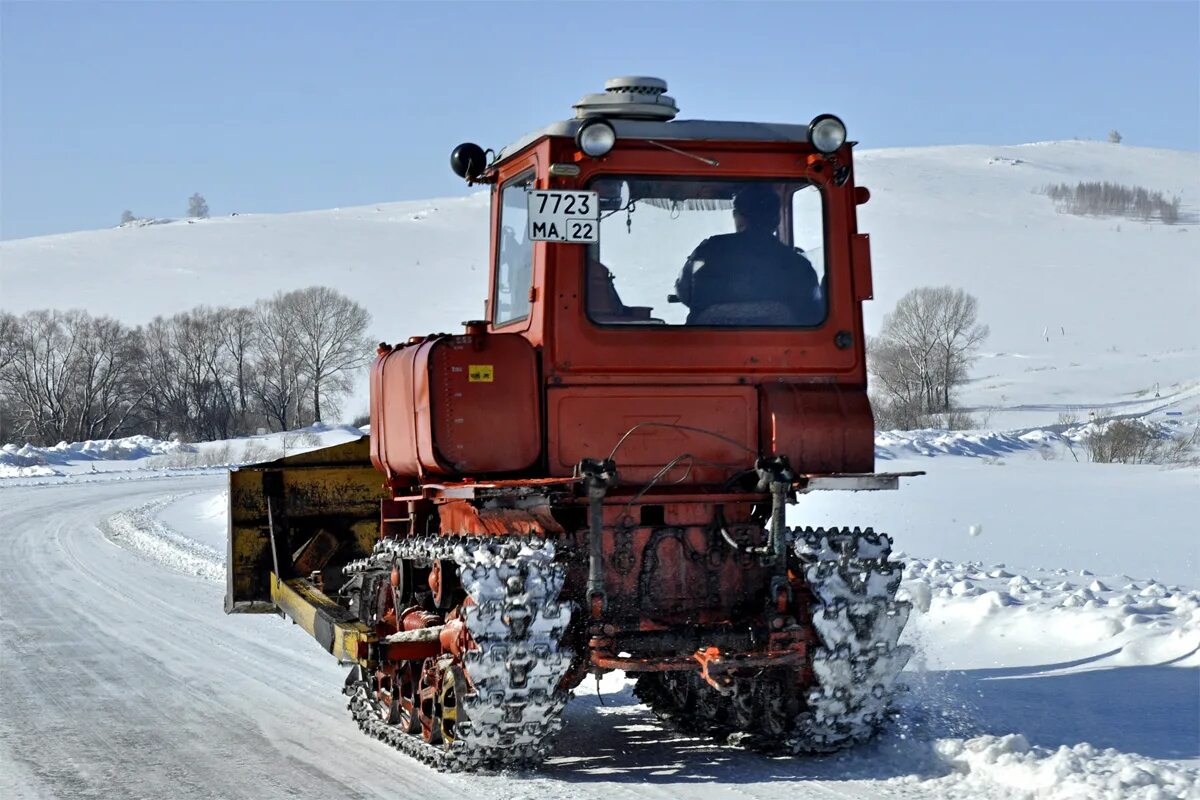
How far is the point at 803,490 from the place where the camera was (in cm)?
722

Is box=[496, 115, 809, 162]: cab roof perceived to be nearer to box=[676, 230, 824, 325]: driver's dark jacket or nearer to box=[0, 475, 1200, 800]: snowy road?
box=[676, 230, 824, 325]: driver's dark jacket

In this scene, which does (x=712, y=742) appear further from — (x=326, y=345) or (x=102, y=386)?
A: (x=102, y=386)

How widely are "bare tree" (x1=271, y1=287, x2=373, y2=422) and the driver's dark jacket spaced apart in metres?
51.0

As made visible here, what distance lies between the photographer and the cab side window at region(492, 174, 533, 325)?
25.3 ft

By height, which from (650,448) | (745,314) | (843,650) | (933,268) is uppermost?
(933,268)

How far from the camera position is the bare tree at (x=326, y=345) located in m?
59.7

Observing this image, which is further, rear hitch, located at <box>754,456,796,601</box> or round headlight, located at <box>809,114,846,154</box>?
round headlight, located at <box>809,114,846,154</box>

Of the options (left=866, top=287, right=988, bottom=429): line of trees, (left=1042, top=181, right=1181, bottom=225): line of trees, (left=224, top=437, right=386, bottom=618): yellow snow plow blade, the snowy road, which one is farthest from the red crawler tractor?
(left=1042, top=181, right=1181, bottom=225): line of trees

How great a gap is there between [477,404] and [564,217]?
38.8 inches

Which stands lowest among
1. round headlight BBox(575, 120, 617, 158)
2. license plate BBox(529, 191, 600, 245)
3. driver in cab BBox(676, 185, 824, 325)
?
driver in cab BBox(676, 185, 824, 325)

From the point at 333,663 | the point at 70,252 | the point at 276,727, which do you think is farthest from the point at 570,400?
the point at 70,252

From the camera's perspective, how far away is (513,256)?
7930mm

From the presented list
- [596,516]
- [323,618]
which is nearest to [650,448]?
[596,516]

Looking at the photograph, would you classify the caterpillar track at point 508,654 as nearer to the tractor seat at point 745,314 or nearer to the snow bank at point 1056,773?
the tractor seat at point 745,314
